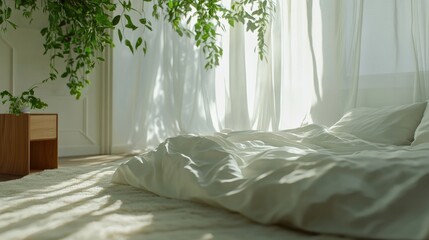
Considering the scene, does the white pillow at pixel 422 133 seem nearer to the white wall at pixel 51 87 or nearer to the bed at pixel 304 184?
the bed at pixel 304 184

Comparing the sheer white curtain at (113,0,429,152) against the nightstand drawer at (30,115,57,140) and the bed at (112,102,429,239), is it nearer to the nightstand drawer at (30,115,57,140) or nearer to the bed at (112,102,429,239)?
the nightstand drawer at (30,115,57,140)

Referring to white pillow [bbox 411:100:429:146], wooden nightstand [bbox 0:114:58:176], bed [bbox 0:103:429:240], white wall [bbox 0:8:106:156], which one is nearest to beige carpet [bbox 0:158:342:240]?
bed [bbox 0:103:429:240]

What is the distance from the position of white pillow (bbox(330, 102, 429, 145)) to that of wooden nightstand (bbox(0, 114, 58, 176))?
193 cm

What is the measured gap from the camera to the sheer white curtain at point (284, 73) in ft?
9.65

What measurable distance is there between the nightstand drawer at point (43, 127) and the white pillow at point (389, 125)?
1918mm

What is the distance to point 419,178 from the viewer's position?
1.02 metres

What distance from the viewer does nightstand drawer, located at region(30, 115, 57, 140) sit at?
110 inches

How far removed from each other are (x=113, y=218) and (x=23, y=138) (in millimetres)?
1735

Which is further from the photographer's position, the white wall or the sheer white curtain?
the white wall

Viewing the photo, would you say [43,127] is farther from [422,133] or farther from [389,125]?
[422,133]

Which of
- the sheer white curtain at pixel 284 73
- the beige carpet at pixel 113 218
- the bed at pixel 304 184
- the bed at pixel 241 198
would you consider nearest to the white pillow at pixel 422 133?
the bed at pixel 241 198

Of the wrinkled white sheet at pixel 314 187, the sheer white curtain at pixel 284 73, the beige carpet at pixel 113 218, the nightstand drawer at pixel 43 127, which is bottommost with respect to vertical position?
→ the beige carpet at pixel 113 218

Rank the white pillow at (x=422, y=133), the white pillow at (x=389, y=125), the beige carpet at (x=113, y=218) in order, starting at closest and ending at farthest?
the beige carpet at (x=113, y=218) < the white pillow at (x=422, y=133) < the white pillow at (x=389, y=125)

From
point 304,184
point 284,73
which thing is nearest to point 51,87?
point 284,73
